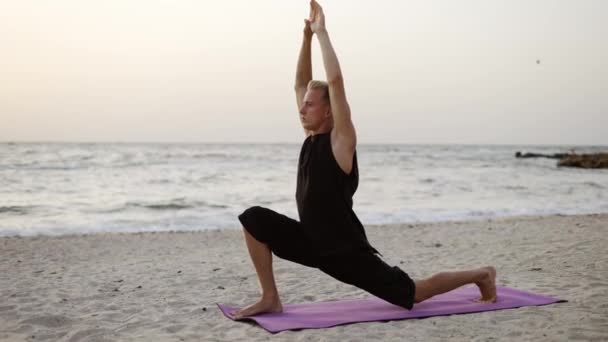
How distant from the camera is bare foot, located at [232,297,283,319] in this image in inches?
144

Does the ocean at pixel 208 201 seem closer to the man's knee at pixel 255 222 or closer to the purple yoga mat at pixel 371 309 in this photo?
the purple yoga mat at pixel 371 309

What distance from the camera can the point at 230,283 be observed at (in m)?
5.08

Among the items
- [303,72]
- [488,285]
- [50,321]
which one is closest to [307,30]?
[303,72]

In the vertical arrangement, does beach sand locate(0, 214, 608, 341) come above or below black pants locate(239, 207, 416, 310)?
below

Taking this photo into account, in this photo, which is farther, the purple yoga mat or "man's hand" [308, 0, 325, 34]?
the purple yoga mat

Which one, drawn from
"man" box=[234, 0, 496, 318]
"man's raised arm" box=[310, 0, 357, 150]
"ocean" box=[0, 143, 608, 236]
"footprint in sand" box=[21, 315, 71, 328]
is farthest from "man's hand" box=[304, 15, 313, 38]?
"ocean" box=[0, 143, 608, 236]

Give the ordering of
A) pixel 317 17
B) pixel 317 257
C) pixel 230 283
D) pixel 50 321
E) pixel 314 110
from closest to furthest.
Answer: pixel 317 17 → pixel 314 110 → pixel 317 257 → pixel 50 321 → pixel 230 283

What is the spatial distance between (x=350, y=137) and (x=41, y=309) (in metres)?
2.54

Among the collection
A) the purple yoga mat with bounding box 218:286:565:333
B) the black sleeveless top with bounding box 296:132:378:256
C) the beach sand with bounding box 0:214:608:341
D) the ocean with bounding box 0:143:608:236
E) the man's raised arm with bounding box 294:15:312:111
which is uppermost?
the man's raised arm with bounding box 294:15:312:111

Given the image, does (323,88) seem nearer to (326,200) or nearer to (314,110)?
(314,110)

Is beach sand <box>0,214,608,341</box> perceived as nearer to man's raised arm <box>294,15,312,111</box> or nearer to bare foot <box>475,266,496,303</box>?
bare foot <box>475,266,496,303</box>

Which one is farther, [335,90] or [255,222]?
[255,222]

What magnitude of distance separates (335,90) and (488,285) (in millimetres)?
1836

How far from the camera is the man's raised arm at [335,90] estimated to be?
300 cm
